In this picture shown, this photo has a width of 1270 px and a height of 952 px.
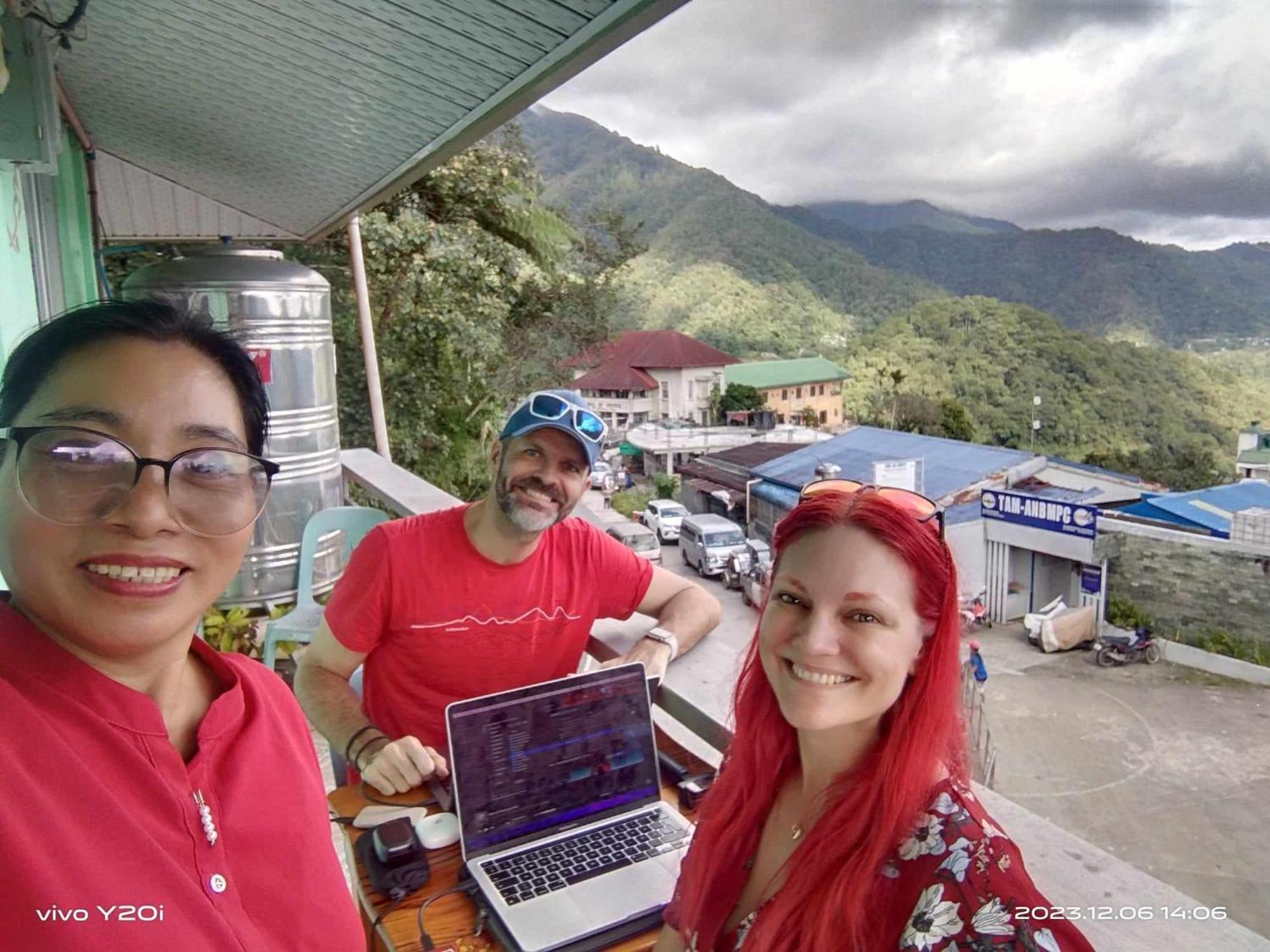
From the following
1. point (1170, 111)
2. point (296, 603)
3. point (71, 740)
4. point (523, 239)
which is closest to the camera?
point (71, 740)

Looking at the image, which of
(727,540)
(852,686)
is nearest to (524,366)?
(727,540)

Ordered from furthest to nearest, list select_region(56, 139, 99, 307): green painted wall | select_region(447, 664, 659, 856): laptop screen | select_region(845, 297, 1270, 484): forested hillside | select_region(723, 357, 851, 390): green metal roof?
select_region(723, 357, 851, 390): green metal roof < select_region(56, 139, 99, 307): green painted wall < select_region(845, 297, 1270, 484): forested hillside < select_region(447, 664, 659, 856): laptop screen

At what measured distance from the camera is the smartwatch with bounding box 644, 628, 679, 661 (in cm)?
175

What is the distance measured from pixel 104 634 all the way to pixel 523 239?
24.1 feet

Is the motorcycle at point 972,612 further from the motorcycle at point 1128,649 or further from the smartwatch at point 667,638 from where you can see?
the motorcycle at point 1128,649

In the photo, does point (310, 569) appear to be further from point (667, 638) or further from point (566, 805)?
point (566, 805)

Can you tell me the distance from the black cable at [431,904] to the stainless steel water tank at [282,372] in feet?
8.99

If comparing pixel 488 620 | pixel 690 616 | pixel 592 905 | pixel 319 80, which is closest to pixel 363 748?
pixel 488 620

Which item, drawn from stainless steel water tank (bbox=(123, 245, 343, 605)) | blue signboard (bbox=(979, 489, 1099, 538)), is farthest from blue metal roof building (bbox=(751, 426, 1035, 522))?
stainless steel water tank (bbox=(123, 245, 343, 605))

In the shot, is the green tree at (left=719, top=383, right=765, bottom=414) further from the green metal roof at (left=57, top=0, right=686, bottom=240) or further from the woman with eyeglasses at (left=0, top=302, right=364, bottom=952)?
the woman with eyeglasses at (left=0, top=302, right=364, bottom=952)

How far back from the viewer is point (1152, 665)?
2.24 meters

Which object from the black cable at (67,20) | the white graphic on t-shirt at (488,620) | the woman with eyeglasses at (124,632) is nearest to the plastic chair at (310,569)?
the white graphic on t-shirt at (488,620)

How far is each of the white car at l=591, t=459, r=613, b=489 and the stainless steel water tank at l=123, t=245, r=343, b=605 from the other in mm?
2128

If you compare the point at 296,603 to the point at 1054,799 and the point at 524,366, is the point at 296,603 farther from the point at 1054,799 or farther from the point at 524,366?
the point at 524,366
